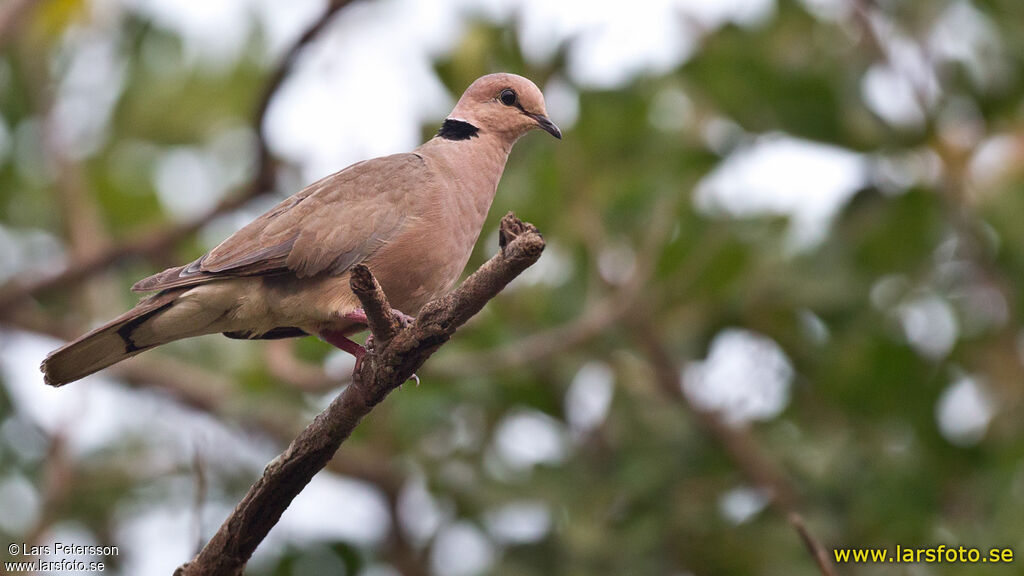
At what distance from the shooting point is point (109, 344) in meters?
3.86

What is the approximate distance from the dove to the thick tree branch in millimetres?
585

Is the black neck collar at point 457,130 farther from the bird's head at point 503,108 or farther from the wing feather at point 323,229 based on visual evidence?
the wing feather at point 323,229

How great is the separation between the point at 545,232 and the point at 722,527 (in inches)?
67.7

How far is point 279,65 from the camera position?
5.64 m

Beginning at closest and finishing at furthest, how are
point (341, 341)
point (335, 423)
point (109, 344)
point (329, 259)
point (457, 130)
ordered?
point (335, 423) < point (109, 344) < point (329, 259) < point (341, 341) < point (457, 130)

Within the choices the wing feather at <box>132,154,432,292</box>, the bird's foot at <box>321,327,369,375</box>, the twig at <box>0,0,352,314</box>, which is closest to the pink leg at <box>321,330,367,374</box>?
the bird's foot at <box>321,327,369,375</box>

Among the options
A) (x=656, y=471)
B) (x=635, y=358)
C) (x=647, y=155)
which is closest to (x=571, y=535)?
(x=656, y=471)

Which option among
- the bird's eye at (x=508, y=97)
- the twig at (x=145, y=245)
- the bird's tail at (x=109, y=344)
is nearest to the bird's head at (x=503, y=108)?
the bird's eye at (x=508, y=97)

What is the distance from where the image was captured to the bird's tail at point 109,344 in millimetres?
3775

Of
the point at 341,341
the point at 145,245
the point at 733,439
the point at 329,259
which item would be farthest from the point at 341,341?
the point at 145,245

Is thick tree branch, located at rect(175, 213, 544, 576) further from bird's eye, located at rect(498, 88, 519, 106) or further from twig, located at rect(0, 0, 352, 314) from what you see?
twig, located at rect(0, 0, 352, 314)

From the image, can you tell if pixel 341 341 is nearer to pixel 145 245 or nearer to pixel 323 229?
pixel 323 229

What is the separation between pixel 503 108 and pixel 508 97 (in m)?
0.04

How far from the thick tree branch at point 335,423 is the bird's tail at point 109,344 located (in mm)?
773
